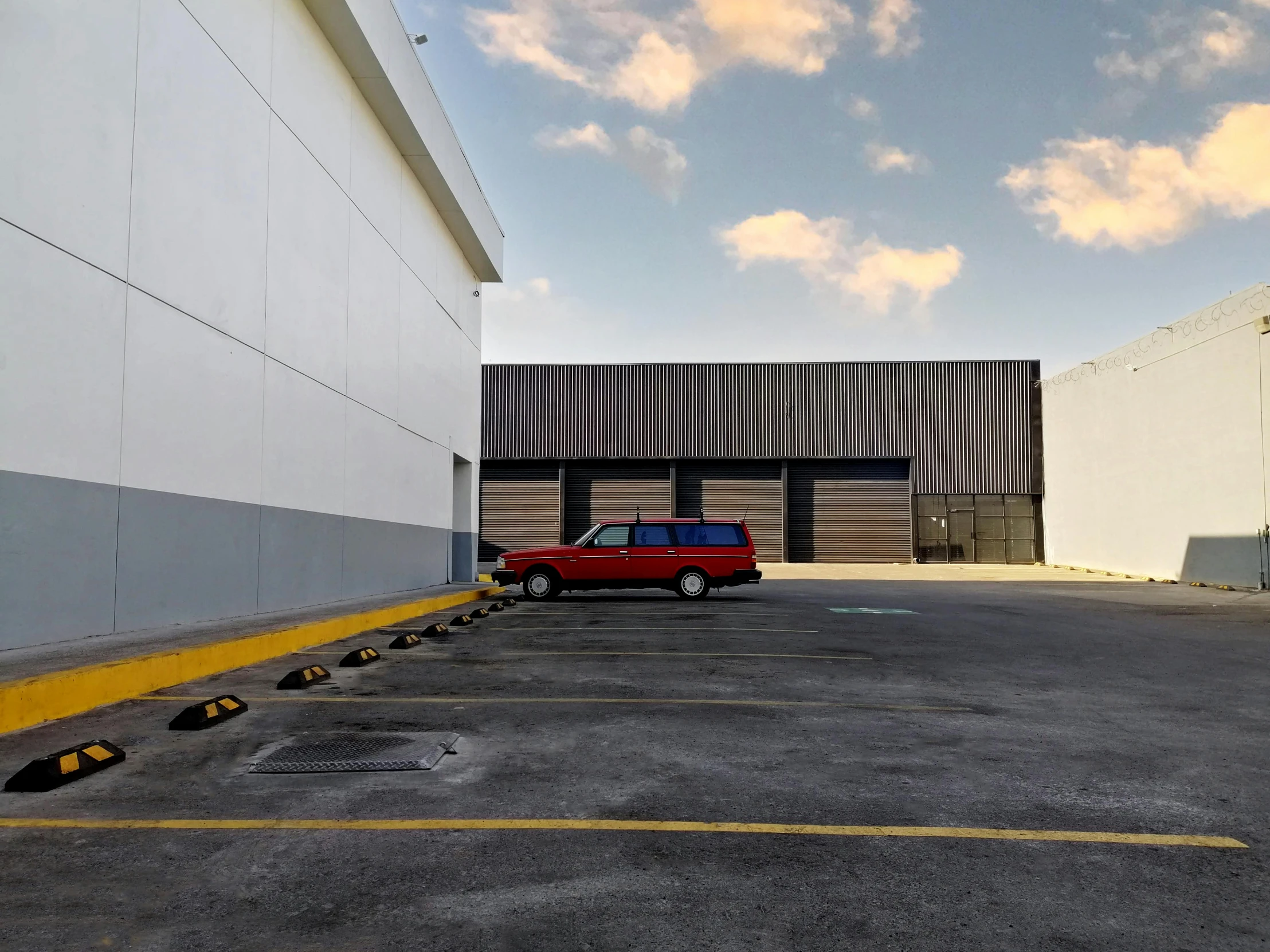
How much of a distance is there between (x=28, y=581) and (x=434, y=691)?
3551 millimetres

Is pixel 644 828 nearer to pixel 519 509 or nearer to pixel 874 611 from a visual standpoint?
pixel 874 611

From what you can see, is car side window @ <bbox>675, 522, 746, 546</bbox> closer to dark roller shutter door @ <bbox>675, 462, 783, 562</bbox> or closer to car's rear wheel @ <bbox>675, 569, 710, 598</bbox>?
car's rear wheel @ <bbox>675, 569, 710, 598</bbox>

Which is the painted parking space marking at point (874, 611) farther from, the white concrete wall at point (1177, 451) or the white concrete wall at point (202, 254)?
the white concrete wall at point (1177, 451)

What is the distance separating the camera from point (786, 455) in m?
38.6

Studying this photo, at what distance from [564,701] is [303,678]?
2.30 meters

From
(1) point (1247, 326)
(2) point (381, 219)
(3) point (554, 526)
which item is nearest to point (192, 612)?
(2) point (381, 219)

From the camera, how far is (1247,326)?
72.4 ft

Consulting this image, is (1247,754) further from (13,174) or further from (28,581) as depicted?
(13,174)

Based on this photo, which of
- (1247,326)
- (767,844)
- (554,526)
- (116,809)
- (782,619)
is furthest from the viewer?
(554,526)

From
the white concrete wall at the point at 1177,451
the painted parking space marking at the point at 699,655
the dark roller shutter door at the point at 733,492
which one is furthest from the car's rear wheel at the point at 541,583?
the dark roller shutter door at the point at 733,492

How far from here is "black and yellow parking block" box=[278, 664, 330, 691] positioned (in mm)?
7164

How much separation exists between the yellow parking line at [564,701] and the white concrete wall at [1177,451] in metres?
20.4

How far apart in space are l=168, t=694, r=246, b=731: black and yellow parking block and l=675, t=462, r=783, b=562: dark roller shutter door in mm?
33045

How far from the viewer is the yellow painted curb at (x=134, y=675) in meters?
5.60
